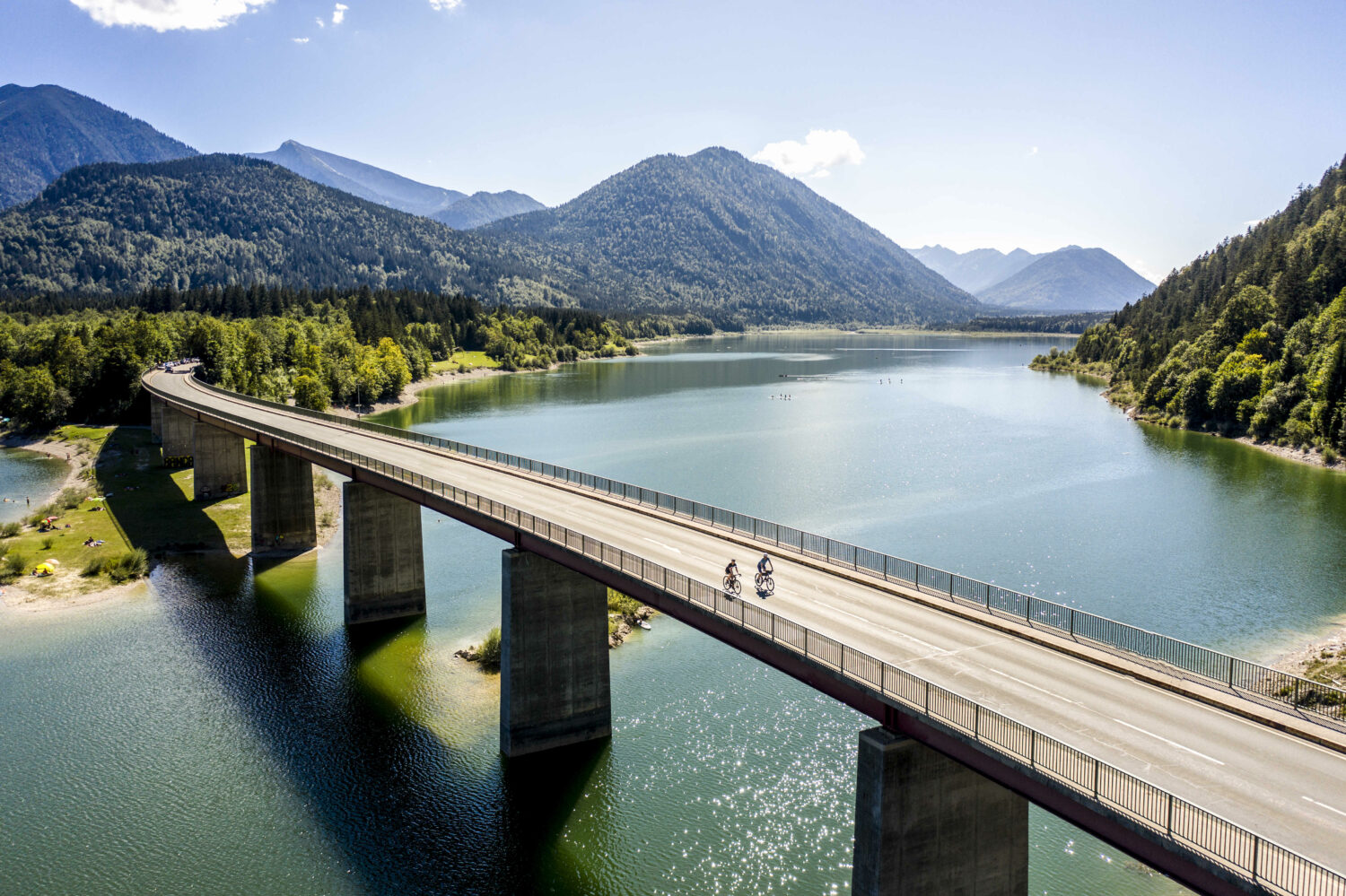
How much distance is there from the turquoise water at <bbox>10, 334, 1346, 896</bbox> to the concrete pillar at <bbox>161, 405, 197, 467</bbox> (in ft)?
116

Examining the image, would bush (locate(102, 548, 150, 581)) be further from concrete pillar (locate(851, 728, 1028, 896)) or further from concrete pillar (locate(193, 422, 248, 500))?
concrete pillar (locate(851, 728, 1028, 896))

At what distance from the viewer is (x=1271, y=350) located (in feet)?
380

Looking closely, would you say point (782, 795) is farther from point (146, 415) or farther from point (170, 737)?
point (146, 415)

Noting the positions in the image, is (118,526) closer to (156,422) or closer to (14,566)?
(14,566)

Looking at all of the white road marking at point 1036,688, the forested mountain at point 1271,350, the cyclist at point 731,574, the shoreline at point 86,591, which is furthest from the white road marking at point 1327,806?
the forested mountain at point 1271,350

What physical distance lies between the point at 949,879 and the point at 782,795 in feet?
39.2

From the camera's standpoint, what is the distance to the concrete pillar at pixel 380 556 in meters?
49.0

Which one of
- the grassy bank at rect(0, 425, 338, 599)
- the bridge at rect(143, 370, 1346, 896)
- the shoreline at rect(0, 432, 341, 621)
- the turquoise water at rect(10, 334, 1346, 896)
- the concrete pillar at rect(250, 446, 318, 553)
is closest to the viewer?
the bridge at rect(143, 370, 1346, 896)

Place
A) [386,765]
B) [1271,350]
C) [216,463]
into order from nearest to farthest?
[386,765] < [216,463] < [1271,350]

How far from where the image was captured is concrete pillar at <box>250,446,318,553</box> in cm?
6391

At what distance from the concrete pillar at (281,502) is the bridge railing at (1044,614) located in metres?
17.5

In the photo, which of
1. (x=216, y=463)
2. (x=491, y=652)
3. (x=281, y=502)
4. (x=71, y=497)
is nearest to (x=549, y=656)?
(x=491, y=652)

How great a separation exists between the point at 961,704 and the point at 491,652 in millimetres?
30083

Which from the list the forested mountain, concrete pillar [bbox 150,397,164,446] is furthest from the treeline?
the forested mountain
